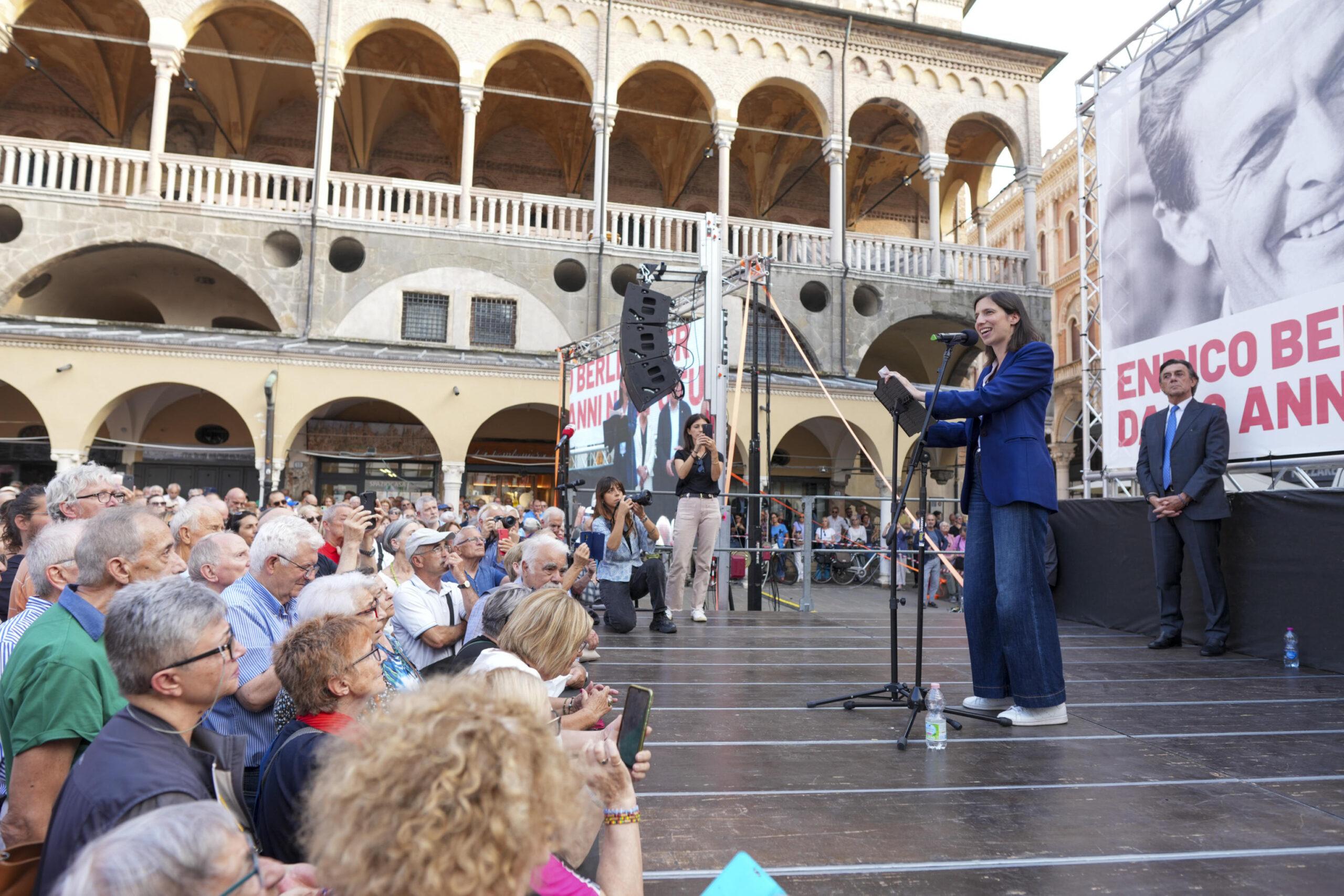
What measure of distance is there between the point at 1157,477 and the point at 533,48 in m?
15.3

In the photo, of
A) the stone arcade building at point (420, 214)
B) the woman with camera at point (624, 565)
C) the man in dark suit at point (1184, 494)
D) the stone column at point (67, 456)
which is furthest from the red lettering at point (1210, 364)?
the stone column at point (67, 456)

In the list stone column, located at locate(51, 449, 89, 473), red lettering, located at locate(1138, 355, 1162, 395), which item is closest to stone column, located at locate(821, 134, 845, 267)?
red lettering, located at locate(1138, 355, 1162, 395)

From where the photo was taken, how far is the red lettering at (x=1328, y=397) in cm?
590

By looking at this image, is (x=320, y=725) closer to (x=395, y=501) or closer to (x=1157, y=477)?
(x=1157, y=477)

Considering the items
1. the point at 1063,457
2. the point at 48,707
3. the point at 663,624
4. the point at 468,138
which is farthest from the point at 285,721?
the point at 1063,457

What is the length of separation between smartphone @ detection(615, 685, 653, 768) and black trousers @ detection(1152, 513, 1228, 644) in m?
5.39

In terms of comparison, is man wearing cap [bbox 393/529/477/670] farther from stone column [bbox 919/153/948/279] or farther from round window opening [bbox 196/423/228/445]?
stone column [bbox 919/153/948/279]

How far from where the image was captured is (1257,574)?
225 inches

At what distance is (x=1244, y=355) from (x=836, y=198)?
1238cm

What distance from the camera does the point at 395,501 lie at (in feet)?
42.7

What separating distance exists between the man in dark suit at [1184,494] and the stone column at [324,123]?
1422cm

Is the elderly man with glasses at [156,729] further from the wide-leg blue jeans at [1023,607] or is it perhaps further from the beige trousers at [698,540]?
the beige trousers at [698,540]

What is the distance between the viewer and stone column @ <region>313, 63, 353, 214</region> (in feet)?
50.9

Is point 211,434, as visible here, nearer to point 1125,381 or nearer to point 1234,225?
point 1125,381
